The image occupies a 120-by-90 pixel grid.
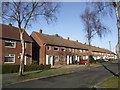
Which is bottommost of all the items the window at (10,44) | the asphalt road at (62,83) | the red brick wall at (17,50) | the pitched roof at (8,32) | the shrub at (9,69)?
the asphalt road at (62,83)

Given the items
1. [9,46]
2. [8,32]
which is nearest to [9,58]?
[9,46]

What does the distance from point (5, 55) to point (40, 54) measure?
15.9 meters

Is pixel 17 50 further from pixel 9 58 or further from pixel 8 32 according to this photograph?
pixel 8 32

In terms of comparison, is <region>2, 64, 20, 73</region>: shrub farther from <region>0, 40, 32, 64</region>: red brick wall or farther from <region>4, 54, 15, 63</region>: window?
<region>4, 54, 15, 63</region>: window

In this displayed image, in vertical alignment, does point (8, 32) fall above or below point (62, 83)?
above

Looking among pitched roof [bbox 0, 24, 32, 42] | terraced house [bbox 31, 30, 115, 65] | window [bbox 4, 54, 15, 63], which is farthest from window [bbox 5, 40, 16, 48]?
terraced house [bbox 31, 30, 115, 65]

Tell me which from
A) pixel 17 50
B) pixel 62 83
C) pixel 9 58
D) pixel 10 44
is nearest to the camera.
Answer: pixel 62 83

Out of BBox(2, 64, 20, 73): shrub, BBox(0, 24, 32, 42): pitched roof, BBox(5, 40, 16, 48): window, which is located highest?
BBox(0, 24, 32, 42): pitched roof

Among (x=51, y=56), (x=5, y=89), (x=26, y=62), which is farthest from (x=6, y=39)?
(x=5, y=89)

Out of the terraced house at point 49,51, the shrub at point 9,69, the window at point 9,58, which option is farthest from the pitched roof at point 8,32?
the terraced house at point 49,51

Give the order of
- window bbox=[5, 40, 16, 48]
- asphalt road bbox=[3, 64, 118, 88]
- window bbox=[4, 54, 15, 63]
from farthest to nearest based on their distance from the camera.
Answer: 1. window bbox=[5, 40, 16, 48]
2. window bbox=[4, 54, 15, 63]
3. asphalt road bbox=[3, 64, 118, 88]

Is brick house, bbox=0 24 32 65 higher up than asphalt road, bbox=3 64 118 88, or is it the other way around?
brick house, bbox=0 24 32 65

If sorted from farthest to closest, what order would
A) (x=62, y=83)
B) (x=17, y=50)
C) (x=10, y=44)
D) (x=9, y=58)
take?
(x=17, y=50), (x=10, y=44), (x=9, y=58), (x=62, y=83)

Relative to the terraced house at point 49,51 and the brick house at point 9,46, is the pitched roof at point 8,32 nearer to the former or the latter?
the brick house at point 9,46
